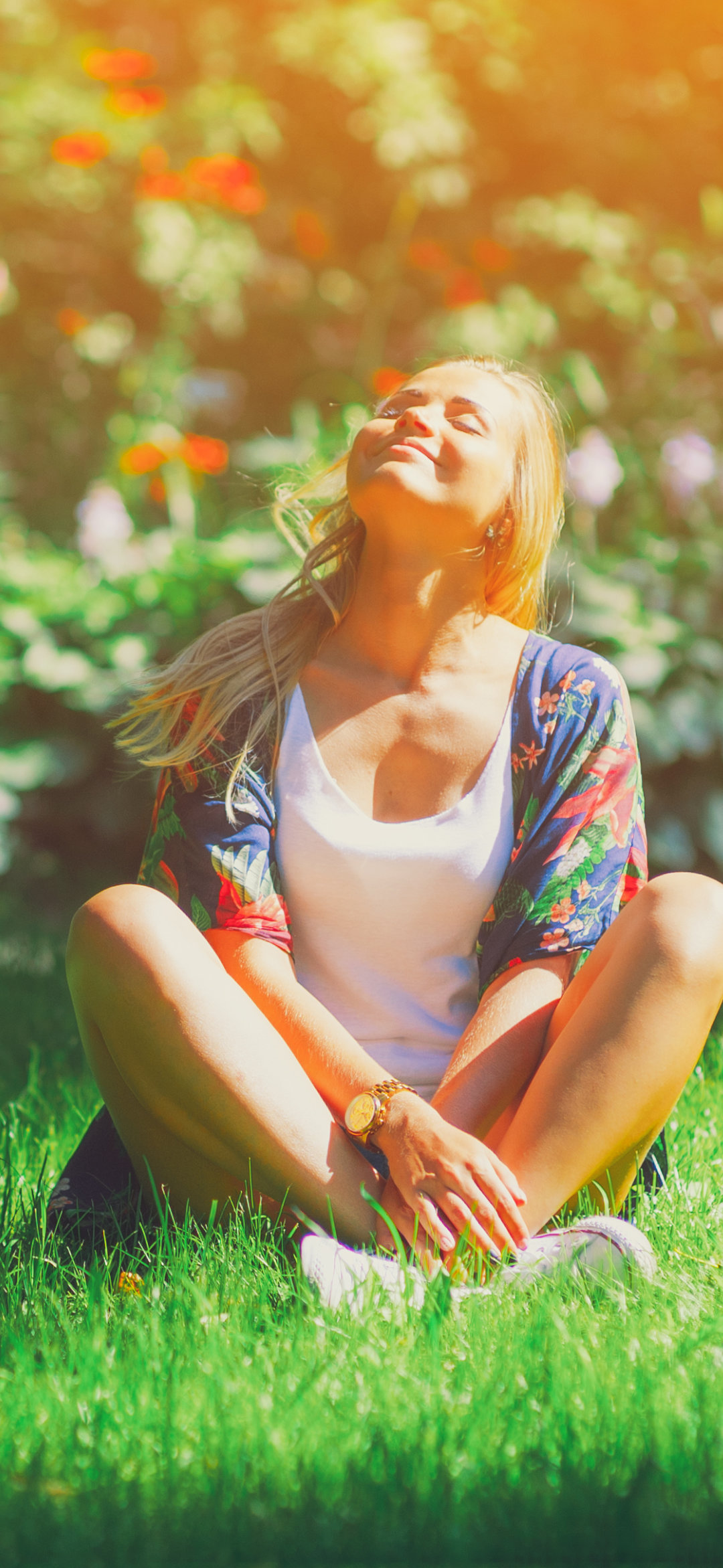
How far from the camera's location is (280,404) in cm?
621

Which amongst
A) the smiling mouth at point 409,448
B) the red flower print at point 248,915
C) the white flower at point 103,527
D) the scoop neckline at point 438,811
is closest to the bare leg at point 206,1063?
the red flower print at point 248,915

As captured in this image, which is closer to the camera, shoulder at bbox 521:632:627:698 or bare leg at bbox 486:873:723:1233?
bare leg at bbox 486:873:723:1233

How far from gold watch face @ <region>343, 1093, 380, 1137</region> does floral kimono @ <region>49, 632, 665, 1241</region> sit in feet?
0.96

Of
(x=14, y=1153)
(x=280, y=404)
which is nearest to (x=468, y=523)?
(x=14, y=1153)

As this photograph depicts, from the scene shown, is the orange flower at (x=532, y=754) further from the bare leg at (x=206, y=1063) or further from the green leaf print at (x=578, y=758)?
the bare leg at (x=206, y=1063)

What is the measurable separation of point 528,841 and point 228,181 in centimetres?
384

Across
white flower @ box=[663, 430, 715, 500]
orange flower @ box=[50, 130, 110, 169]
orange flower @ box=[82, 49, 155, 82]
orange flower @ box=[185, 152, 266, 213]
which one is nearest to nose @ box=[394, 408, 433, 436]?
white flower @ box=[663, 430, 715, 500]

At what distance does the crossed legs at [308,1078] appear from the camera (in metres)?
1.84

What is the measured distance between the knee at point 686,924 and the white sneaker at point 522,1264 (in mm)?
335

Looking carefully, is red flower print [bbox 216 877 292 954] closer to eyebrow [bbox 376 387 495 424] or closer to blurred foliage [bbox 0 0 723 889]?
eyebrow [bbox 376 387 495 424]

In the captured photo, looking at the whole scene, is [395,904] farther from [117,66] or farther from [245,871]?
[117,66]

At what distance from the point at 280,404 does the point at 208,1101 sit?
480cm

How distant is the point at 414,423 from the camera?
2.18 meters

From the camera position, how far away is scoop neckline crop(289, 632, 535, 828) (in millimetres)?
2121
